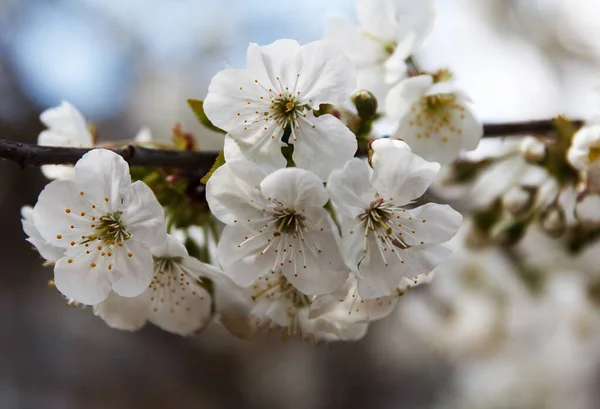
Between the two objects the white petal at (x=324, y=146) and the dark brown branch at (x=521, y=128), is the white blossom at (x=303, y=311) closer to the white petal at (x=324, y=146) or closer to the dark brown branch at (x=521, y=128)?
the white petal at (x=324, y=146)

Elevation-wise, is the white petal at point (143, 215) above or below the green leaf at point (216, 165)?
below

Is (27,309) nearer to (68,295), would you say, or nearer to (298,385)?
(298,385)

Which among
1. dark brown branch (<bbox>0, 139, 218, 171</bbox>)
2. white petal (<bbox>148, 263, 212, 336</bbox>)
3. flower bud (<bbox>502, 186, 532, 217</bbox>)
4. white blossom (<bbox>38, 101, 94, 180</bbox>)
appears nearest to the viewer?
dark brown branch (<bbox>0, 139, 218, 171</bbox>)

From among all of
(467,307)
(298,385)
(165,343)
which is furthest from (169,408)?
(467,307)

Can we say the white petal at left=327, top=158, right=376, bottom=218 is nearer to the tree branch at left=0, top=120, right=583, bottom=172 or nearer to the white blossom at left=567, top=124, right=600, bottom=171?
the tree branch at left=0, top=120, right=583, bottom=172

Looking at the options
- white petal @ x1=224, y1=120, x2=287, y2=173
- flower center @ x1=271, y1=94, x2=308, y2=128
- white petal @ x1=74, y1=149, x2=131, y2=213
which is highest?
flower center @ x1=271, y1=94, x2=308, y2=128

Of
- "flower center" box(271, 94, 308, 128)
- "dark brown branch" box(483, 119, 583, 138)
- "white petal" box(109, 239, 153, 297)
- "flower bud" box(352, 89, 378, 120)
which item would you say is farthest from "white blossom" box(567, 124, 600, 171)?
"white petal" box(109, 239, 153, 297)

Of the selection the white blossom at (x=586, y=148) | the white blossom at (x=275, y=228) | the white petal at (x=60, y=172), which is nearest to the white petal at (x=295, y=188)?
the white blossom at (x=275, y=228)
